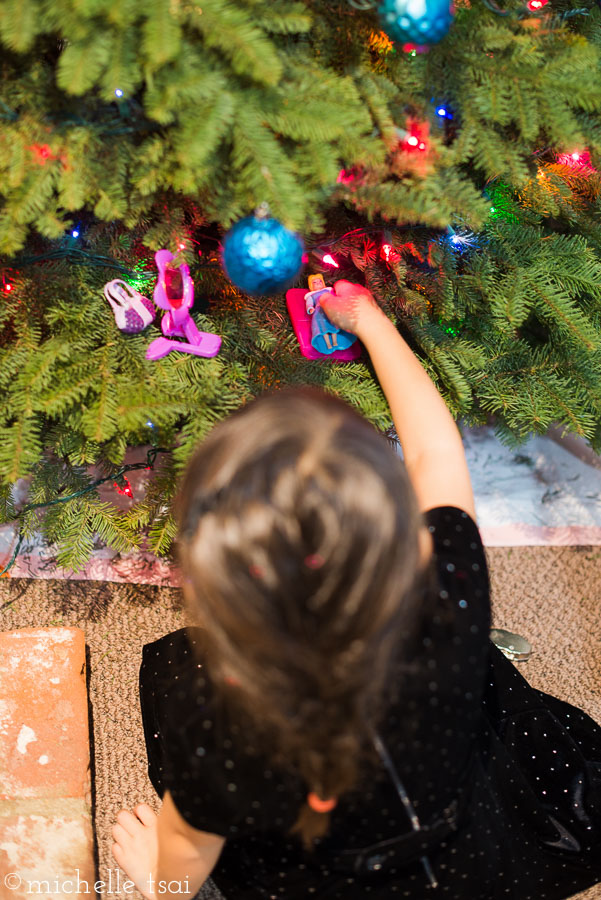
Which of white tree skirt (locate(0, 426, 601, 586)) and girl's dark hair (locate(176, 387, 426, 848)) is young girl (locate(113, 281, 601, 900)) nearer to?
girl's dark hair (locate(176, 387, 426, 848))

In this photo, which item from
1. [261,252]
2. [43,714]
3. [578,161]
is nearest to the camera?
[261,252]

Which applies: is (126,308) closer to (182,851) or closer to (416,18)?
(416,18)

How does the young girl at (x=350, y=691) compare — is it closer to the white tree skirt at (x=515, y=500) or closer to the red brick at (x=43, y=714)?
the red brick at (x=43, y=714)

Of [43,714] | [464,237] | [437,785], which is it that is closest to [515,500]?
[464,237]

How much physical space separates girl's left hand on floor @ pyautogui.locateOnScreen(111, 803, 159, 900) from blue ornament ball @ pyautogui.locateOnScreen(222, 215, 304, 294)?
817 millimetres

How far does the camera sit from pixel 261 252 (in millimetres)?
751

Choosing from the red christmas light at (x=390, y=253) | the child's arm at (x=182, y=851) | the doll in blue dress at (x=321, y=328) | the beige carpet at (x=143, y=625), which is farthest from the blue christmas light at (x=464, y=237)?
the child's arm at (x=182, y=851)

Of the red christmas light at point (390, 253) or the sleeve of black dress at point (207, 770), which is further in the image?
the red christmas light at point (390, 253)

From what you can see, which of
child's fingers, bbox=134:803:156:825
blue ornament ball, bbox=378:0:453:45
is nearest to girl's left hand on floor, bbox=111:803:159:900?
child's fingers, bbox=134:803:156:825

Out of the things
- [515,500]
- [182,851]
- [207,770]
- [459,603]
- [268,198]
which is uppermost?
[268,198]

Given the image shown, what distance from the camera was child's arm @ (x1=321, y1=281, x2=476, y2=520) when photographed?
81 centimetres

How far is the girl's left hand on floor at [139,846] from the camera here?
100cm

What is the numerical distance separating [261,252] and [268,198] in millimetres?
83

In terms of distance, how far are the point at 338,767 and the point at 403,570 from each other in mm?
188
